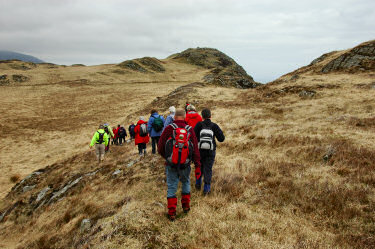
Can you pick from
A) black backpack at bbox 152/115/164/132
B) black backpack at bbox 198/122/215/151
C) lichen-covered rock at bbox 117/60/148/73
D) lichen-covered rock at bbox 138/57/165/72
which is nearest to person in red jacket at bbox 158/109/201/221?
black backpack at bbox 198/122/215/151

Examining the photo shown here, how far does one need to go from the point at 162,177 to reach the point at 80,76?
73.7m

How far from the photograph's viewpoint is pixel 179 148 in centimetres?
504

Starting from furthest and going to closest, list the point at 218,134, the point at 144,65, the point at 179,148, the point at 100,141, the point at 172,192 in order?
1. the point at 144,65
2. the point at 100,141
3. the point at 218,134
4. the point at 172,192
5. the point at 179,148

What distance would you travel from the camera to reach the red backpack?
16.5 feet

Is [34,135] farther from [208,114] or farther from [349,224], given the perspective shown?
[349,224]

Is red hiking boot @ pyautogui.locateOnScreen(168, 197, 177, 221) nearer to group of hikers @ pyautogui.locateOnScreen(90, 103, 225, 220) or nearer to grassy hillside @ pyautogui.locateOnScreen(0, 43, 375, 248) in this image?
group of hikers @ pyautogui.locateOnScreen(90, 103, 225, 220)

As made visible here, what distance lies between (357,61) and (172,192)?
3475 centimetres

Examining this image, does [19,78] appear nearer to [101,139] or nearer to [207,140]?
[101,139]

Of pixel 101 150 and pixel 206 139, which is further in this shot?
pixel 101 150

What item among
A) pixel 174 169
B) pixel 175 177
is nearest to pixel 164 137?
pixel 174 169

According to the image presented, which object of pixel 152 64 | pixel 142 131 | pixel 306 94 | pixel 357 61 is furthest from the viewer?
pixel 152 64

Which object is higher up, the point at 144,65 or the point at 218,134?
the point at 144,65

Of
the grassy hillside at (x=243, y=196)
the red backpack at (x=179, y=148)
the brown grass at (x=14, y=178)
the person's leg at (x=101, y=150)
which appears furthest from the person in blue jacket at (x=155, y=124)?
the brown grass at (x=14, y=178)

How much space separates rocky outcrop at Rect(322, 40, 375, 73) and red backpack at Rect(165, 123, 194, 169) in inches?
1261
